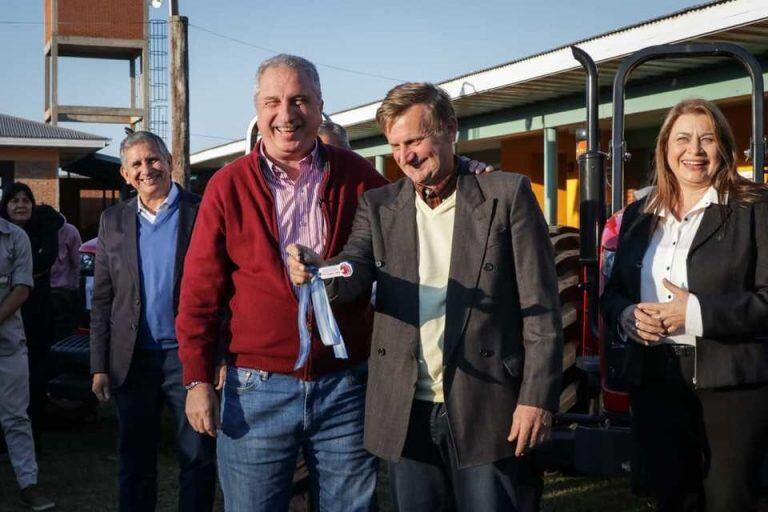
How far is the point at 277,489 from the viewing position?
3.19m

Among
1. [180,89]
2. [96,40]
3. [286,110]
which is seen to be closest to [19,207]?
[286,110]

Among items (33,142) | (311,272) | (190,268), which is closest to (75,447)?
(190,268)

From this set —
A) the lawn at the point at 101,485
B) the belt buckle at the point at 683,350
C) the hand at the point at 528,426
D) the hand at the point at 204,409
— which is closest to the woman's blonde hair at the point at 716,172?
the belt buckle at the point at 683,350

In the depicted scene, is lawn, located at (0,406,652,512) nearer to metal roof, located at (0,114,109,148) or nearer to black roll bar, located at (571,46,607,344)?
Answer: black roll bar, located at (571,46,607,344)

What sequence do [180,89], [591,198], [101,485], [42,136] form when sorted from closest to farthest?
1. [591,198]
2. [101,485]
3. [180,89]
4. [42,136]

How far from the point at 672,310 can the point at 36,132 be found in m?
22.4

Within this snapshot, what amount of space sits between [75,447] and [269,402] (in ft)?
17.4

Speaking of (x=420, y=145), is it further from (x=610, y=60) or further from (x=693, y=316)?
(x=610, y=60)

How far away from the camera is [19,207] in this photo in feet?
24.9

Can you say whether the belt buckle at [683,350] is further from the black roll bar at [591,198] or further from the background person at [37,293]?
the background person at [37,293]

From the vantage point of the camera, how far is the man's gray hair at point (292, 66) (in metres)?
3.17

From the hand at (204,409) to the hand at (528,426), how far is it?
0.97 metres

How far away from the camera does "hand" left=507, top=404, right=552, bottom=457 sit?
2811 millimetres

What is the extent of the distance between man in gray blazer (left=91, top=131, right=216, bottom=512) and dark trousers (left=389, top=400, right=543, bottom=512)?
1.74 m
